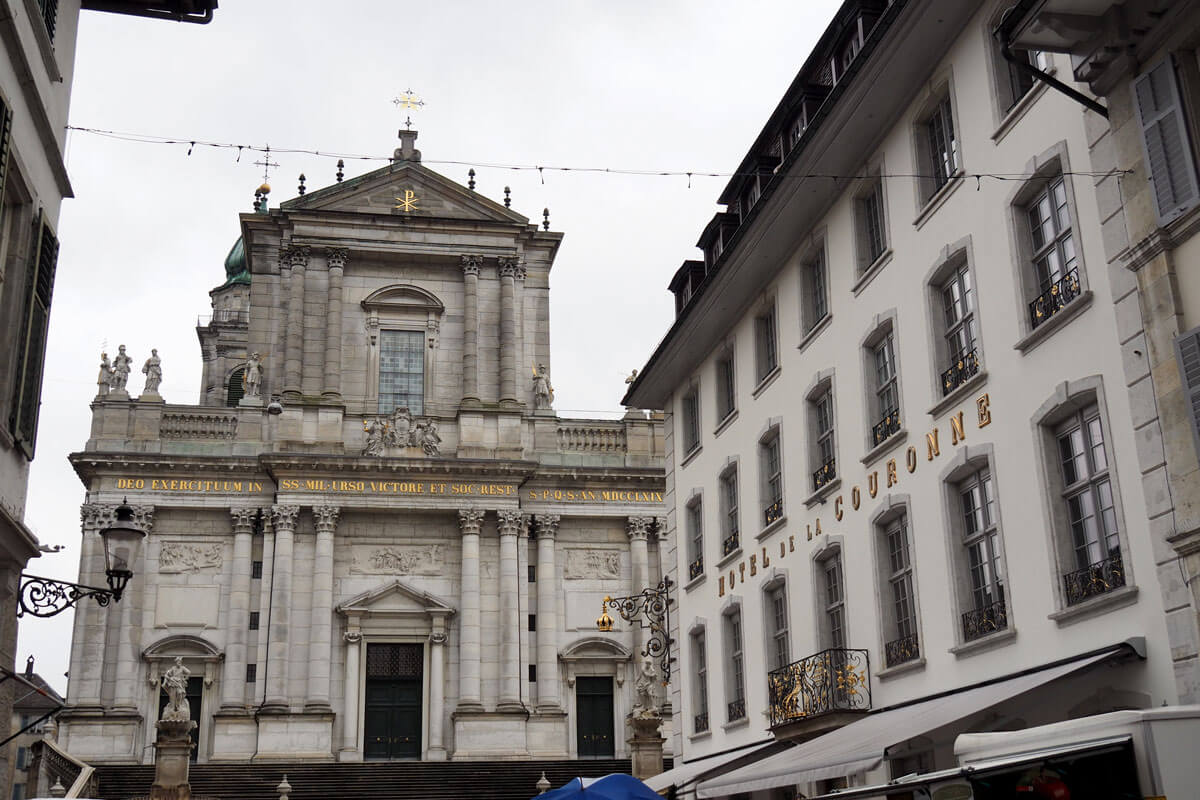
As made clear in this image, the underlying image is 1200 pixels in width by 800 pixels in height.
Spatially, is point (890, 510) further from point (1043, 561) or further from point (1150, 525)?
point (1150, 525)

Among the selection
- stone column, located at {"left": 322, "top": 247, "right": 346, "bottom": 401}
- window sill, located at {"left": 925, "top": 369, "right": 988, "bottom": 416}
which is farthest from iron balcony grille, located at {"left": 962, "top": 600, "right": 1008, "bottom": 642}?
stone column, located at {"left": 322, "top": 247, "right": 346, "bottom": 401}

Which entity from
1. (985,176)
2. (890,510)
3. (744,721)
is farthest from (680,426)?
(985,176)

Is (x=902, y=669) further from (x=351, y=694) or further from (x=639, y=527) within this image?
(x=639, y=527)

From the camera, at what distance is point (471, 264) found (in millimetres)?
49094

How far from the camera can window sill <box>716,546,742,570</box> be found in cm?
2519

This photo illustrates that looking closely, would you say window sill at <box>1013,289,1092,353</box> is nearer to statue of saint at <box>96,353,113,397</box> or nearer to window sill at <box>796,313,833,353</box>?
window sill at <box>796,313,833,353</box>

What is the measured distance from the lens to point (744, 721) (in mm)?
23938

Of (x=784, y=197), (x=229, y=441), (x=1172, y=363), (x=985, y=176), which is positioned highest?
(x=229, y=441)

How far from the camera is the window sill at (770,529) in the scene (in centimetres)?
2318

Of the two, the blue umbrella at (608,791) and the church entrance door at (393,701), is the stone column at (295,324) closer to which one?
the church entrance door at (393,701)

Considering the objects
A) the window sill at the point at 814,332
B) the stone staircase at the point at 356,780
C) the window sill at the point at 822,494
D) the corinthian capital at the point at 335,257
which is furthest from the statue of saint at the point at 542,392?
the window sill at the point at 822,494

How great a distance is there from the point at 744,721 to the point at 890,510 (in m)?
6.58

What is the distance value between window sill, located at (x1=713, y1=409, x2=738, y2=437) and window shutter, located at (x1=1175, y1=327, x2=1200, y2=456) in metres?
Answer: 13.9

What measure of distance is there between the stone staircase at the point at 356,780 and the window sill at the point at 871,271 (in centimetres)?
2234
